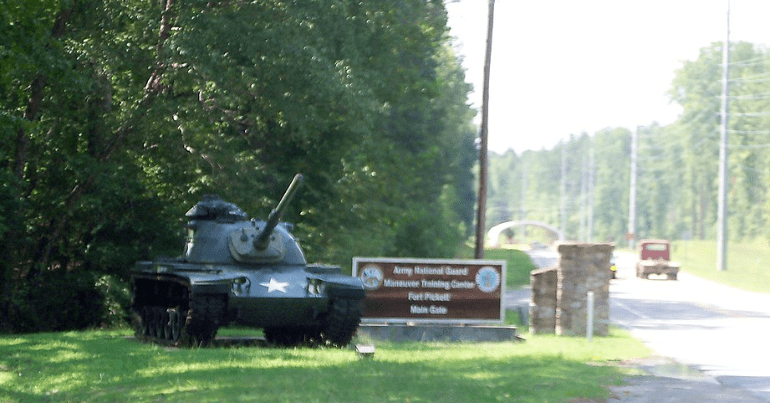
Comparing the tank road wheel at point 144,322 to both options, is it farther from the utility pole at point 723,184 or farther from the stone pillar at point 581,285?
the utility pole at point 723,184

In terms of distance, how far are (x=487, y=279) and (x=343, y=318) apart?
4532mm

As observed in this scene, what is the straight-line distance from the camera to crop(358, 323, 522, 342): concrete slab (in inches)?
911

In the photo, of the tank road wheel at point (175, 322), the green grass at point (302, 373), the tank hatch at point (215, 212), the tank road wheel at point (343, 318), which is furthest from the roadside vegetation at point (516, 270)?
the green grass at point (302, 373)

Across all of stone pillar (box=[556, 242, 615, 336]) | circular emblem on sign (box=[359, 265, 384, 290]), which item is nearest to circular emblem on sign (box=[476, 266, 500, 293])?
stone pillar (box=[556, 242, 615, 336])

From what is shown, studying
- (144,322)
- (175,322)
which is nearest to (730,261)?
(144,322)

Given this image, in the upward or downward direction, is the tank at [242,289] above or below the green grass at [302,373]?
above

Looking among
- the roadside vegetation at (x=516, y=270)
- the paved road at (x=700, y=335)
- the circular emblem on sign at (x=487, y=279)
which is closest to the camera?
the paved road at (x=700, y=335)

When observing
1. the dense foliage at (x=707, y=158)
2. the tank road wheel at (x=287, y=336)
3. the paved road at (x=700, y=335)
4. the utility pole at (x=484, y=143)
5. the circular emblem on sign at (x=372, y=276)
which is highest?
the dense foliage at (x=707, y=158)

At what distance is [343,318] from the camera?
20.1 m

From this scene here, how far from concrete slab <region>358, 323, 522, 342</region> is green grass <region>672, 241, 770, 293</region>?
41.4 m

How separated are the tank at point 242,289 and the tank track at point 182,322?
15 mm

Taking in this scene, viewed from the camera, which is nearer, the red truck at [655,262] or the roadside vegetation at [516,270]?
the roadside vegetation at [516,270]

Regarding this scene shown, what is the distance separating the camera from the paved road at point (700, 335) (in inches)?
603

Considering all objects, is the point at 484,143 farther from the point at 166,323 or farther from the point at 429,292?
the point at 166,323
